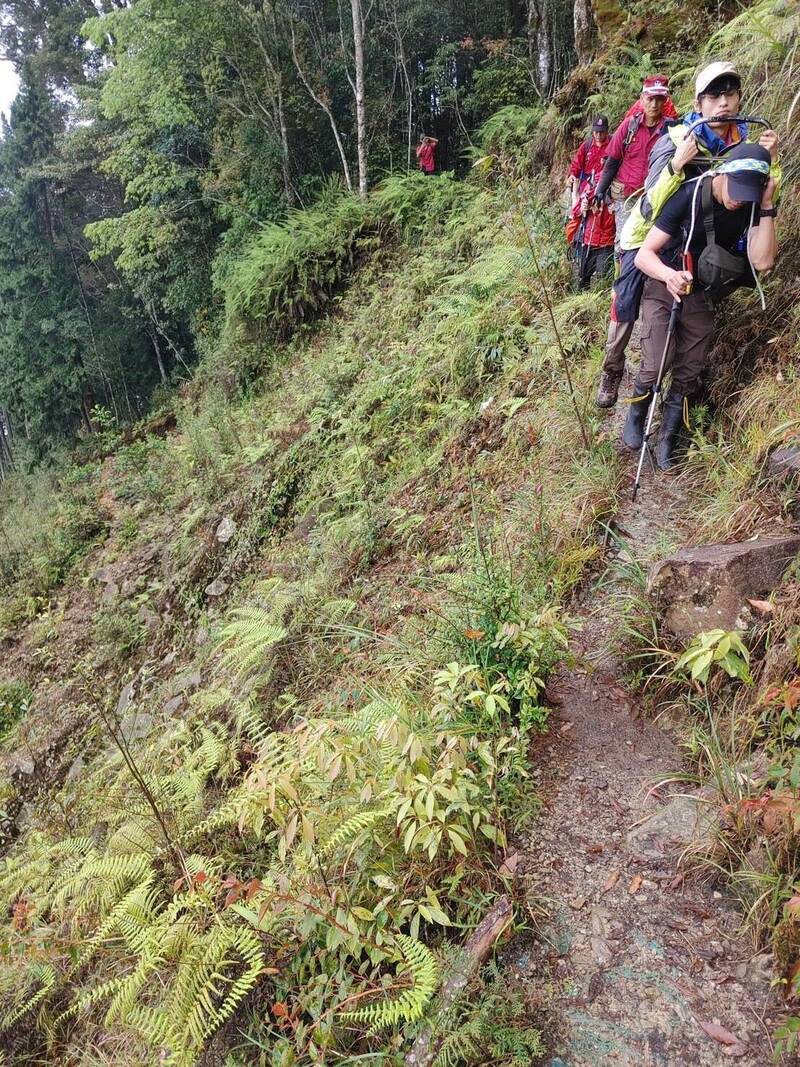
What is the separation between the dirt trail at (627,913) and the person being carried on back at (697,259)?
2007 millimetres

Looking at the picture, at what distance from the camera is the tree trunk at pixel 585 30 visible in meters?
8.69

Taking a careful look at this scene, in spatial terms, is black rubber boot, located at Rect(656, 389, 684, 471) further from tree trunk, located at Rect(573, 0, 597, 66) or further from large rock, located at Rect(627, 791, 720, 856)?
tree trunk, located at Rect(573, 0, 597, 66)

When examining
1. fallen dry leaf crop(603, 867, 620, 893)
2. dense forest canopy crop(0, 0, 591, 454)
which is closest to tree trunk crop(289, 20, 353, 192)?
dense forest canopy crop(0, 0, 591, 454)

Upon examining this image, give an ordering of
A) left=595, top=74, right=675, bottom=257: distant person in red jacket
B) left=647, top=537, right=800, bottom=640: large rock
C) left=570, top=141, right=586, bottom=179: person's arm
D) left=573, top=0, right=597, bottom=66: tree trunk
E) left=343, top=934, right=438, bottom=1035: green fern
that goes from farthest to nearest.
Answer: left=573, top=0, right=597, bottom=66: tree trunk
left=570, top=141, right=586, bottom=179: person's arm
left=595, top=74, right=675, bottom=257: distant person in red jacket
left=647, top=537, right=800, bottom=640: large rock
left=343, top=934, right=438, bottom=1035: green fern

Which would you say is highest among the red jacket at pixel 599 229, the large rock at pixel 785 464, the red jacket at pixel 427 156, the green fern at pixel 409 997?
the red jacket at pixel 427 156

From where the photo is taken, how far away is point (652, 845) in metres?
2.31

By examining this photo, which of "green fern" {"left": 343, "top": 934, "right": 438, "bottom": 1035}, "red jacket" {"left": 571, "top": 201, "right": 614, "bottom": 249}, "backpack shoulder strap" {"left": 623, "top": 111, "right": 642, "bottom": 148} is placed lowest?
"green fern" {"left": 343, "top": 934, "right": 438, "bottom": 1035}

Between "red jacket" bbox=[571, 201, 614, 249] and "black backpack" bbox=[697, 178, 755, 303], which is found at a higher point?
"red jacket" bbox=[571, 201, 614, 249]

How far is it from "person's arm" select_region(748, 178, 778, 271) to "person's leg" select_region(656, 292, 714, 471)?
1.23 ft

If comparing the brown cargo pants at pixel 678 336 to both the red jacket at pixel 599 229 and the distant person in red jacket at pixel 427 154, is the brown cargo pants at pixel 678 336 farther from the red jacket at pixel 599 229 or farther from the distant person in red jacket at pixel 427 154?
the distant person in red jacket at pixel 427 154

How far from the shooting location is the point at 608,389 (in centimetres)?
464

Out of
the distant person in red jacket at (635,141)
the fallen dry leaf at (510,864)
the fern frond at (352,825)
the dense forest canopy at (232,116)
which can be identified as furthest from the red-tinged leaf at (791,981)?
the dense forest canopy at (232,116)

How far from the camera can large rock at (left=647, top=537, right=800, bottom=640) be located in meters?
2.74

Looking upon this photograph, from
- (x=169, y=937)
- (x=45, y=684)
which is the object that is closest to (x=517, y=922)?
(x=169, y=937)
